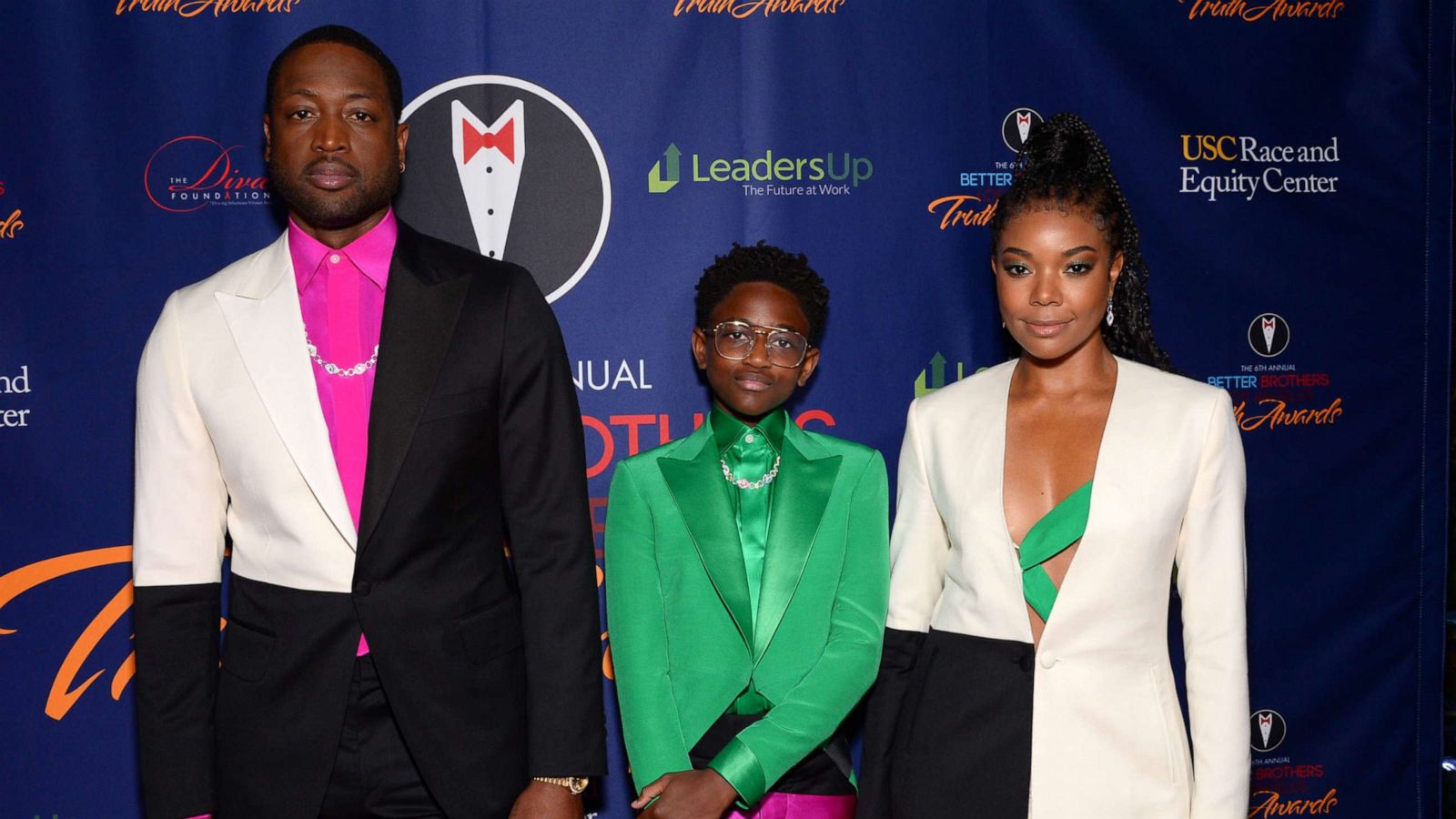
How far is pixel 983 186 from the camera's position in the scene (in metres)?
3.39

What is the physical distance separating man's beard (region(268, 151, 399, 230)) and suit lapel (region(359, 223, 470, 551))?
0.33ft

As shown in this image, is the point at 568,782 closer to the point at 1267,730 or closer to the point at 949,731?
the point at 949,731

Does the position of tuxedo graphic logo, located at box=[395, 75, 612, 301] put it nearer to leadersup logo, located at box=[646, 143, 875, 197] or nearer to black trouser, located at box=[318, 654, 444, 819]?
leadersup logo, located at box=[646, 143, 875, 197]

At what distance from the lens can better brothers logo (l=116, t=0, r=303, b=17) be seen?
3.17 metres

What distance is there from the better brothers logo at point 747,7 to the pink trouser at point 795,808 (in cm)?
209

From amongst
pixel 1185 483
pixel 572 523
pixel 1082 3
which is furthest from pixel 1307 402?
pixel 572 523

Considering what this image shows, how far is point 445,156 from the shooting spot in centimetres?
323

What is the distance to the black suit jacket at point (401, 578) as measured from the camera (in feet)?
6.98

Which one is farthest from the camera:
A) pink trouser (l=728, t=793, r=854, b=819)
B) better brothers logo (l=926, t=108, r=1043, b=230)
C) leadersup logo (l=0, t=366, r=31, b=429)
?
better brothers logo (l=926, t=108, r=1043, b=230)

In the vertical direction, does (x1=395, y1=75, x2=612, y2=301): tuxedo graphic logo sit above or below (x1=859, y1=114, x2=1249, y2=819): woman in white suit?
above

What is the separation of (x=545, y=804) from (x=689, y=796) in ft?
0.92

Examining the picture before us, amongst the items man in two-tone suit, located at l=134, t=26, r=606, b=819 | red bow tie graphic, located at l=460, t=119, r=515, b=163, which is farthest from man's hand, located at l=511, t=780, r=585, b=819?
red bow tie graphic, located at l=460, t=119, r=515, b=163

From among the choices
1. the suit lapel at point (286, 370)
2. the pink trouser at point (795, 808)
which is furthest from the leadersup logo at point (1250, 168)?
the suit lapel at point (286, 370)

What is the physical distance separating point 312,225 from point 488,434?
0.56m
